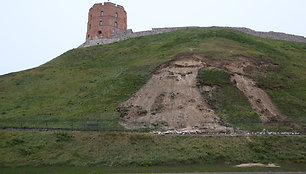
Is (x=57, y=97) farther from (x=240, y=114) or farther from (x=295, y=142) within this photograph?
(x=295, y=142)

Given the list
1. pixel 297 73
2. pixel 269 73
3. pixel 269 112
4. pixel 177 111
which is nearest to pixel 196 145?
pixel 177 111

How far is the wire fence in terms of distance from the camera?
68.8 feet

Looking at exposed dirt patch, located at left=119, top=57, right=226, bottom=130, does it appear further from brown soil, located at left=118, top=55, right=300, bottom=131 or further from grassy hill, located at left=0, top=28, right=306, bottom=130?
grassy hill, located at left=0, top=28, right=306, bottom=130

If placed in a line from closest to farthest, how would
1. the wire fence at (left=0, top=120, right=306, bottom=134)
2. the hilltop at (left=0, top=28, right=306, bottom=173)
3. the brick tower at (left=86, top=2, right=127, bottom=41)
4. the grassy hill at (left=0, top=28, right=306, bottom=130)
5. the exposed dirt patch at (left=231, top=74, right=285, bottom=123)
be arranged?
the hilltop at (left=0, top=28, right=306, bottom=173) → the wire fence at (left=0, top=120, right=306, bottom=134) → the exposed dirt patch at (left=231, top=74, right=285, bottom=123) → the grassy hill at (left=0, top=28, right=306, bottom=130) → the brick tower at (left=86, top=2, right=127, bottom=41)

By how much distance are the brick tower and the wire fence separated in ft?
105

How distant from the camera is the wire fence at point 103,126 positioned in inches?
826

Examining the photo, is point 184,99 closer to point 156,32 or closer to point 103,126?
point 103,126

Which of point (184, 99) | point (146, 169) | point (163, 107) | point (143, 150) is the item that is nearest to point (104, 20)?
point (184, 99)

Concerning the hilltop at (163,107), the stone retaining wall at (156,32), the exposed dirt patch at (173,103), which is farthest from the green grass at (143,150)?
the stone retaining wall at (156,32)

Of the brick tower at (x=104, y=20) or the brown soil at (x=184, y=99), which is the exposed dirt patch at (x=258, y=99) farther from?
the brick tower at (x=104, y=20)

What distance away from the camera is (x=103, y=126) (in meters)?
22.3

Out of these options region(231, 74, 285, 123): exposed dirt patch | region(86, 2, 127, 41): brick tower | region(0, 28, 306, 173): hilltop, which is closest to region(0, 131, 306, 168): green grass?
region(0, 28, 306, 173): hilltop

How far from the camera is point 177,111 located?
77.0ft

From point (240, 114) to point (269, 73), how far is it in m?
9.10
